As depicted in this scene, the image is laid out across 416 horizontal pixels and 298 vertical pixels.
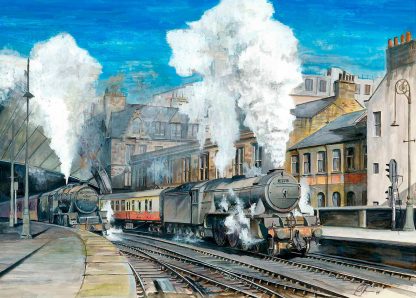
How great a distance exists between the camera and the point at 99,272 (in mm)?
10602

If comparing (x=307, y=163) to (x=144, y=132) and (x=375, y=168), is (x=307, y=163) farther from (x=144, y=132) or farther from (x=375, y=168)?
(x=144, y=132)

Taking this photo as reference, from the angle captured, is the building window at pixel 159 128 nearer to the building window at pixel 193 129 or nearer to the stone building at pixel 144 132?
the stone building at pixel 144 132

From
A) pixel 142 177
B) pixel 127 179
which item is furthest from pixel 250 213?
pixel 127 179

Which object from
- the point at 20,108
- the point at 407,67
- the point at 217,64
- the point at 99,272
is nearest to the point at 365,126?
the point at 407,67

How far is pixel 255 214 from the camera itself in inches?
649

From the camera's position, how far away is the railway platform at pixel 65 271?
873 cm

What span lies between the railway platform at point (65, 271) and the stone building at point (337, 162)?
15.5 metres

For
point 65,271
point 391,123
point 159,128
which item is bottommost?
point 65,271

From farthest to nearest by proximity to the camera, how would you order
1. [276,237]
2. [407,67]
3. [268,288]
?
[407,67]
[276,237]
[268,288]

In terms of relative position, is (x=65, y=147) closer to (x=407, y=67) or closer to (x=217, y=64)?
(x=217, y=64)

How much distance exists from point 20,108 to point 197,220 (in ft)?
79.8

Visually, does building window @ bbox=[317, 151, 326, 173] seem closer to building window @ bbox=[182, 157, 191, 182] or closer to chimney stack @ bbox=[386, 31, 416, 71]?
chimney stack @ bbox=[386, 31, 416, 71]

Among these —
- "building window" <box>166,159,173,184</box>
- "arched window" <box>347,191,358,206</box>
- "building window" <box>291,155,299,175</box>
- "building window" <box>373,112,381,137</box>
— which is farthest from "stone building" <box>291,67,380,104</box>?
"building window" <box>373,112,381,137</box>

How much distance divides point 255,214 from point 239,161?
59.7 ft
